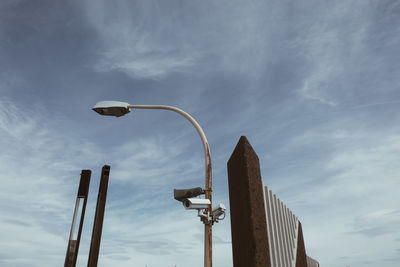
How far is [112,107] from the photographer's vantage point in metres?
7.01

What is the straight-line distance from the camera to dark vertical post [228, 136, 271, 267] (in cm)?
407

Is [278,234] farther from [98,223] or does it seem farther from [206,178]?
[98,223]

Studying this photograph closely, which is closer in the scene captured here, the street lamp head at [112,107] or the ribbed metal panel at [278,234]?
the ribbed metal panel at [278,234]

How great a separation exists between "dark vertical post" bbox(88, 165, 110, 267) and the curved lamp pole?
9.48ft

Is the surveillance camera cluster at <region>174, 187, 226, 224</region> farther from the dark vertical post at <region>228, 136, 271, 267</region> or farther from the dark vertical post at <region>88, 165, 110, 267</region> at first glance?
the dark vertical post at <region>88, 165, 110, 267</region>

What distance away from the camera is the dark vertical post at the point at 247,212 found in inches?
160

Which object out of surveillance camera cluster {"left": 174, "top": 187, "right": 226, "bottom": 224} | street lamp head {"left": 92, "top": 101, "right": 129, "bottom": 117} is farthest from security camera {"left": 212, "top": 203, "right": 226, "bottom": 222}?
street lamp head {"left": 92, "top": 101, "right": 129, "bottom": 117}

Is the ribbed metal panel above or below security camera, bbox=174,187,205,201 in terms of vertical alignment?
below

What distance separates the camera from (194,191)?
5254 millimetres

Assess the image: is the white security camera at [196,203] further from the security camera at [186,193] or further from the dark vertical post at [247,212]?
the dark vertical post at [247,212]

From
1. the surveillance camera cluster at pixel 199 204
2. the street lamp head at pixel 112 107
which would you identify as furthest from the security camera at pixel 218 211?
A: the street lamp head at pixel 112 107

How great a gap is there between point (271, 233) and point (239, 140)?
5.88 feet

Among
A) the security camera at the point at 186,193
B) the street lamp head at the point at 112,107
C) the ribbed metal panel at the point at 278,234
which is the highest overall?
the street lamp head at the point at 112,107

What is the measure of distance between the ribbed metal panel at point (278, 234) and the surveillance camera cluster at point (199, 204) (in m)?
0.88
